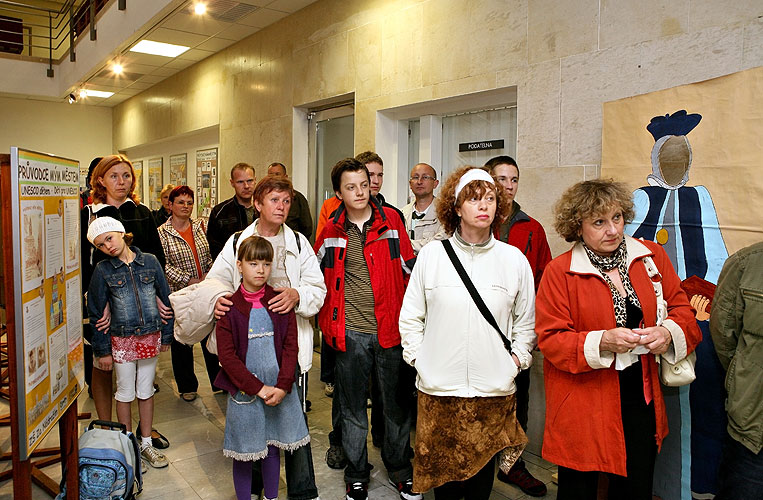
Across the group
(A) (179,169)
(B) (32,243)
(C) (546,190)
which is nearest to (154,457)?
(B) (32,243)

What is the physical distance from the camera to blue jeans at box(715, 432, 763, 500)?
6.33 ft

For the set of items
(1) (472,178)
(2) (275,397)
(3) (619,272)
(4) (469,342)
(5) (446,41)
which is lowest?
(2) (275,397)

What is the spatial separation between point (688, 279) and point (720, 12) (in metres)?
1.27

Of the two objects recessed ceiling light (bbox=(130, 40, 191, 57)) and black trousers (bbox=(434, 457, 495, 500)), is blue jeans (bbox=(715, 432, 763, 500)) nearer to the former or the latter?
black trousers (bbox=(434, 457, 495, 500))

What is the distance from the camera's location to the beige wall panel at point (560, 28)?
319 cm

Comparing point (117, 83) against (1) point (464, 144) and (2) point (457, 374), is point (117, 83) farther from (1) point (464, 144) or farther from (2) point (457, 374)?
(2) point (457, 374)

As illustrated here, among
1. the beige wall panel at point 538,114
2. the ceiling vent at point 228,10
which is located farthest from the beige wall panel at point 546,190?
the ceiling vent at point 228,10

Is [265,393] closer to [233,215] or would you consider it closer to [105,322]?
[105,322]

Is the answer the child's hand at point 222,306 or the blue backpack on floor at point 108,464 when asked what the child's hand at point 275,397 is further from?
the blue backpack on floor at point 108,464

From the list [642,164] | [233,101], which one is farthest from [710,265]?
[233,101]

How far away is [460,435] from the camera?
7.55 feet

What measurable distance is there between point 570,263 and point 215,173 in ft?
22.2

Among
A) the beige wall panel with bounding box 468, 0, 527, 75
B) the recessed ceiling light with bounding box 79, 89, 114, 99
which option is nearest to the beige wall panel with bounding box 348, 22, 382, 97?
the beige wall panel with bounding box 468, 0, 527, 75

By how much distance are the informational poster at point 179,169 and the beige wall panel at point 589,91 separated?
7.17m
